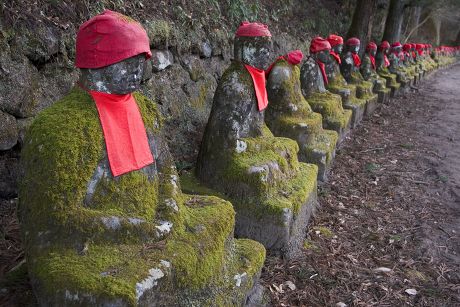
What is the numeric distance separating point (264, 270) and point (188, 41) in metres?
3.18

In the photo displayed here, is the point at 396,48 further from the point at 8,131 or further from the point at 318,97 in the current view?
the point at 8,131

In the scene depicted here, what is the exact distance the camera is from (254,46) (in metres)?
3.85

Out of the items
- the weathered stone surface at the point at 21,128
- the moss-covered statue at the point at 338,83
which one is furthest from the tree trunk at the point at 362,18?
the weathered stone surface at the point at 21,128

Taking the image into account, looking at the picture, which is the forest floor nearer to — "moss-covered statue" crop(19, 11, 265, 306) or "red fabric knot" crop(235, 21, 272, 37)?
"moss-covered statue" crop(19, 11, 265, 306)

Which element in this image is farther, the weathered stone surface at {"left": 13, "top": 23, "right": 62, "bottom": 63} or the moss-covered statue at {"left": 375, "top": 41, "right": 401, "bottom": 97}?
the moss-covered statue at {"left": 375, "top": 41, "right": 401, "bottom": 97}

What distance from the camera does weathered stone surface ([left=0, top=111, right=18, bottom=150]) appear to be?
3207mm

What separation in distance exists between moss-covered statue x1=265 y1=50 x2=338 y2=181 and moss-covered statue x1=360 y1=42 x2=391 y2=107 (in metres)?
5.54

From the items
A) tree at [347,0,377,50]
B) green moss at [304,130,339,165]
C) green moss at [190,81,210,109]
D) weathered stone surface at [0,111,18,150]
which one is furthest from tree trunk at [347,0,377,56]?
weathered stone surface at [0,111,18,150]

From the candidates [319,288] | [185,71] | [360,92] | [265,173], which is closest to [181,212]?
[265,173]

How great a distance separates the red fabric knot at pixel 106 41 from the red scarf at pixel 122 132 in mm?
188

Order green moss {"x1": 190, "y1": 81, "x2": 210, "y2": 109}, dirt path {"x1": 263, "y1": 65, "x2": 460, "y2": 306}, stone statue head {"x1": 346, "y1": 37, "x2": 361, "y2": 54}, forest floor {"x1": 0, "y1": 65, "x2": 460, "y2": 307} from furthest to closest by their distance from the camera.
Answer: stone statue head {"x1": 346, "y1": 37, "x2": 361, "y2": 54} < green moss {"x1": 190, "y1": 81, "x2": 210, "y2": 109} < dirt path {"x1": 263, "y1": 65, "x2": 460, "y2": 306} < forest floor {"x1": 0, "y1": 65, "x2": 460, "y2": 307}

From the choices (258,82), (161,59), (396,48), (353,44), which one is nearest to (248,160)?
(258,82)

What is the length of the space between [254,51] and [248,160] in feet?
3.03

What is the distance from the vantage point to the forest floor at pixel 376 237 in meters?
3.51
